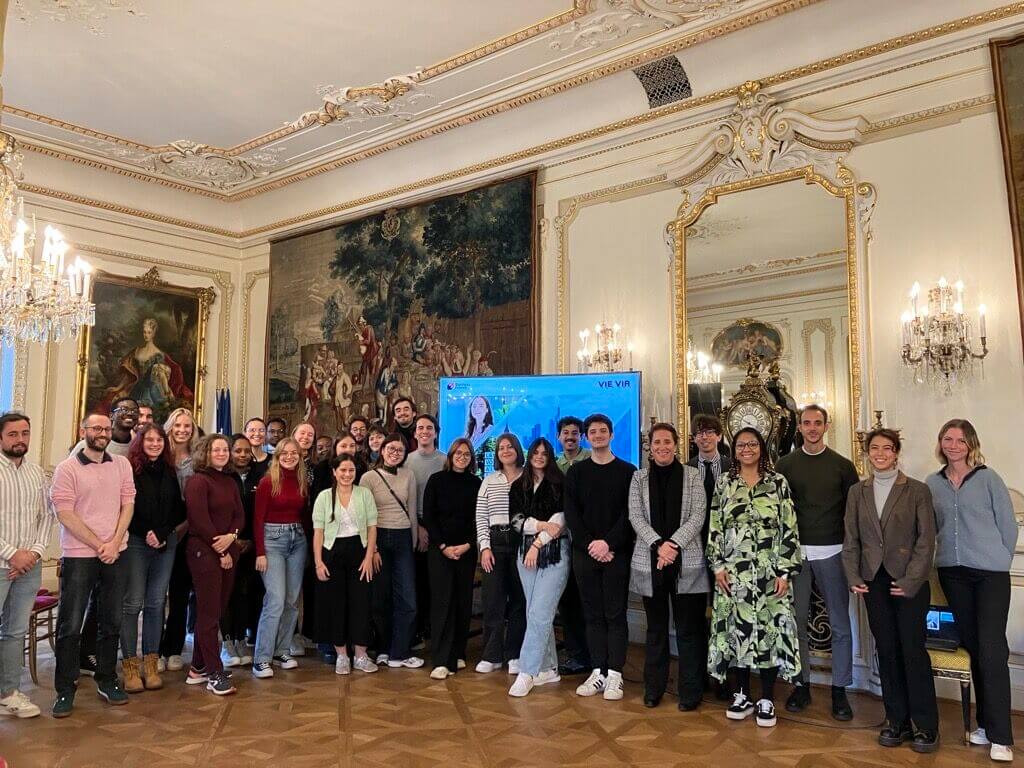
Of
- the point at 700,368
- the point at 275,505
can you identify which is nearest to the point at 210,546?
the point at 275,505

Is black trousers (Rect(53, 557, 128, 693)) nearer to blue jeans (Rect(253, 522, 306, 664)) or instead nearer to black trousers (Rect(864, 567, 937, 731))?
blue jeans (Rect(253, 522, 306, 664))

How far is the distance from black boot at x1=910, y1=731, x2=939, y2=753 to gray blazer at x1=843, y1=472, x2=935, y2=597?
2.32 ft

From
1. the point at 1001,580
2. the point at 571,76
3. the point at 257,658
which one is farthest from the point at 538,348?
the point at 1001,580

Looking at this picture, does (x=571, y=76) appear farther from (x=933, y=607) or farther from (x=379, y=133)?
(x=933, y=607)

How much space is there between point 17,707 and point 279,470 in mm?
2008

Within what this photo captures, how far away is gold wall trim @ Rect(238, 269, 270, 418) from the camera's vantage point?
34.3 feet

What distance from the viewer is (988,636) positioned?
4.18 meters

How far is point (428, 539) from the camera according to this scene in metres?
5.86

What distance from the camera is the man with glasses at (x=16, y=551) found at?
4.60m

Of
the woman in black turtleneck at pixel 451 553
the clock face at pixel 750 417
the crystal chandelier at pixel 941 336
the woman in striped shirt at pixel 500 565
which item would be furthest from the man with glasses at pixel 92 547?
the crystal chandelier at pixel 941 336

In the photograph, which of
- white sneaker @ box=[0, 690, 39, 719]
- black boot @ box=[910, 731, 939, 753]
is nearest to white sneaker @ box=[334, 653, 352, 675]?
white sneaker @ box=[0, 690, 39, 719]

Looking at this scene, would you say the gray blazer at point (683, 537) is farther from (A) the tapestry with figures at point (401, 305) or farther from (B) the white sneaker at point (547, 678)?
(A) the tapestry with figures at point (401, 305)

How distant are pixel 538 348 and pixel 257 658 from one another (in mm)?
3641

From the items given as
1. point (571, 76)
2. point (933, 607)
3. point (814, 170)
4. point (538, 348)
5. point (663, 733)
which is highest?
point (571, 76)
